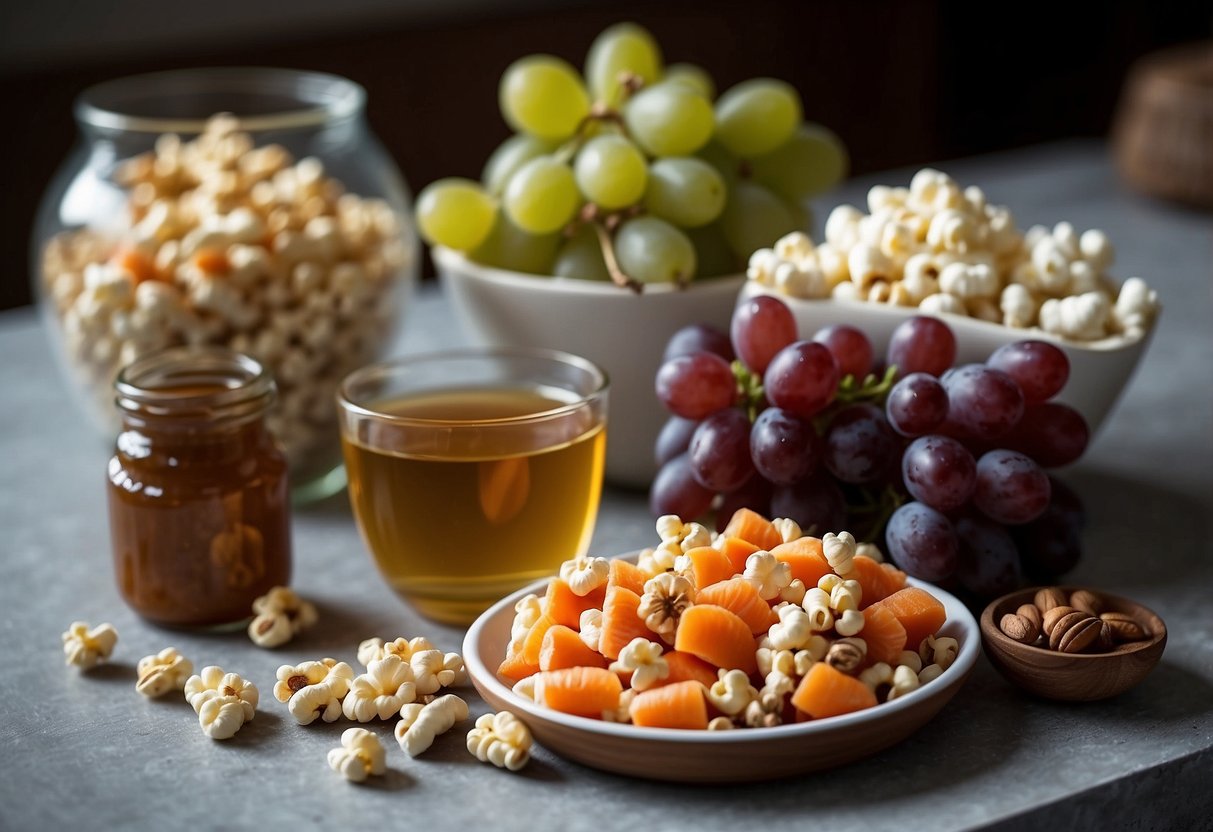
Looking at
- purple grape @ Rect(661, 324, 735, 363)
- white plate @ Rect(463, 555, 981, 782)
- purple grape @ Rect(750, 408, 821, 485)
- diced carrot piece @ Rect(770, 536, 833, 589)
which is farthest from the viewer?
purple grape @ Rect(661, 324, 735, 363)

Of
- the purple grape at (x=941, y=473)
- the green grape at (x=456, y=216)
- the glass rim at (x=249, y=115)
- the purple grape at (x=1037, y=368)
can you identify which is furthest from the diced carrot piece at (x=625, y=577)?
the glass rim at (x=249, y=115)

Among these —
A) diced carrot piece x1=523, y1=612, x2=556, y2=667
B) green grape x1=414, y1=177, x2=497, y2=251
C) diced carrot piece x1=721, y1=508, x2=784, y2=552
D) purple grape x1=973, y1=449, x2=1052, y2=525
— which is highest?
green grape x1=414, y1=177, x2=497, y2=251

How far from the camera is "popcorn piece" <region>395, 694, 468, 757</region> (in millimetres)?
824

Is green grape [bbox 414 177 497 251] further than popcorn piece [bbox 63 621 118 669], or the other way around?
green grape [bbox 414 177 497 251]

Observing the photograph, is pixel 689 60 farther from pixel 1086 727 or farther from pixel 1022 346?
pixel 1086 727

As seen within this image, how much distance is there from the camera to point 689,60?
127 inches

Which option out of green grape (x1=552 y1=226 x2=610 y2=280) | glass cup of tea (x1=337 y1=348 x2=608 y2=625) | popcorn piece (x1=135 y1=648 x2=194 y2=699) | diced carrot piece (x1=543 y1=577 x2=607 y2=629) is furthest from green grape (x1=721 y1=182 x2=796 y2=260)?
popcorn piece (x1=135 y1=648 x2=194 y2=699)

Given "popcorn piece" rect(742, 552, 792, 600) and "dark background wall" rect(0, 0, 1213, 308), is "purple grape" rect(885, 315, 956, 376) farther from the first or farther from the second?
"dark background wall" rect(0, 0, 1213, 308)

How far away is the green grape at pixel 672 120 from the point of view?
3.78ft

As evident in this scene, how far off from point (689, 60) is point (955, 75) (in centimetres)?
81

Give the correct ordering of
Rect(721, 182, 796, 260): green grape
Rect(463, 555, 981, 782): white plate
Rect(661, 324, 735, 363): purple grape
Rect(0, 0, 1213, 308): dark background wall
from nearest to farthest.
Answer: Rect(463, 555, 981, 782): white plate, Rect(661, 324, 735, 363): purple grape, Rect(721, 182, 796, 260): green grape, Rect(0, 0, 1213, 308): dark background wall

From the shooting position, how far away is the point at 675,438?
1.05 metres

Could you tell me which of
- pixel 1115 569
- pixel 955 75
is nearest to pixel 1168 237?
pixel 1115 569

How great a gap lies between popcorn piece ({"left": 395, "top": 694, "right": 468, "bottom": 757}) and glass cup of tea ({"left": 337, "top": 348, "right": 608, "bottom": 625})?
0.14m
